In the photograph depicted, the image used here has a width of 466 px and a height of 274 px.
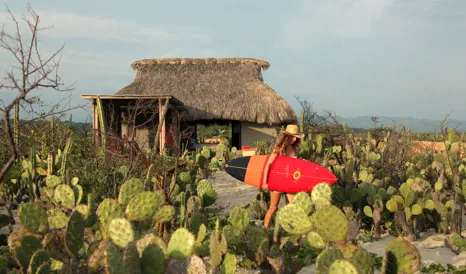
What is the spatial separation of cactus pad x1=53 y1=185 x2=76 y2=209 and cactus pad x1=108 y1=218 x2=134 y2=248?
1466 mm

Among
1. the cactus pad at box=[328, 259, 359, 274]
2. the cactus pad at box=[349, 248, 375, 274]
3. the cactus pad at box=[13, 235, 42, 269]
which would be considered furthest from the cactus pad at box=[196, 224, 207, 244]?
the cactus pad at box=[328, 259, 359, 274]

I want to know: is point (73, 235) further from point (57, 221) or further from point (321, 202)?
point (321, 202)

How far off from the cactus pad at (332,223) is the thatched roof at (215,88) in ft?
39.4

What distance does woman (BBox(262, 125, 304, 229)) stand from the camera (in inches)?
189

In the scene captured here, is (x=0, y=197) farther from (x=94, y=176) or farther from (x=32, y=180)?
(x=94, y=176)

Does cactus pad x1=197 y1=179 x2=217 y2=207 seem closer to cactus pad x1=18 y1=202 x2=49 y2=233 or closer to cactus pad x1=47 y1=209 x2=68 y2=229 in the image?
cactus pad x1=47 y1=209 x2=68 y2=229

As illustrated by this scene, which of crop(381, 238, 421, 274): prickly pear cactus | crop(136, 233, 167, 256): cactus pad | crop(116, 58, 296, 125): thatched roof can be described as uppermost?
crop(116, 58, 296, 125): thatched roof

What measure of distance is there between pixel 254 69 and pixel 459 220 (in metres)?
13.1

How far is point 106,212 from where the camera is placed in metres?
3.07

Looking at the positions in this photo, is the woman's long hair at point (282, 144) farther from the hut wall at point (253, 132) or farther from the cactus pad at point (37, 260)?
the hut wall at point (253, 132)

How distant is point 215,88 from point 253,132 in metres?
2.32

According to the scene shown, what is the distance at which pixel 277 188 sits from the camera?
477 centimetres

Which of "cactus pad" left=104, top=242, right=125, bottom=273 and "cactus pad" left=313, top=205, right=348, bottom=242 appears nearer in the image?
"cactus pad" left=104, top=242, right=125, bottom=273

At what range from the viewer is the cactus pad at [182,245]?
8.44 ft
